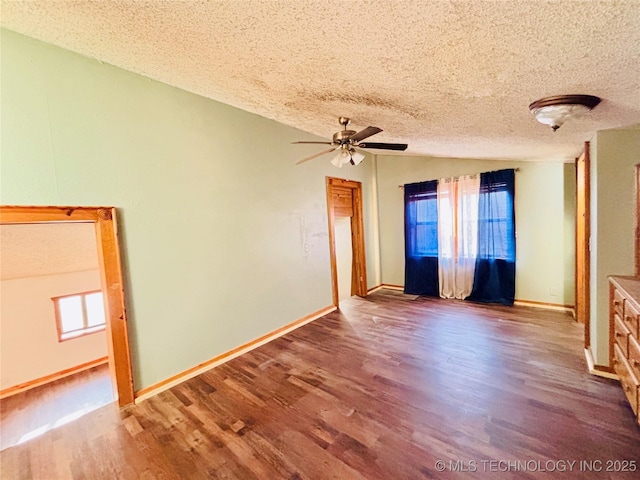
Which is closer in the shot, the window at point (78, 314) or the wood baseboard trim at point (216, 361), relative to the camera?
the wood baseboard trim at point (216, 361)

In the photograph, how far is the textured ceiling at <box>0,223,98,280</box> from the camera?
2725mm

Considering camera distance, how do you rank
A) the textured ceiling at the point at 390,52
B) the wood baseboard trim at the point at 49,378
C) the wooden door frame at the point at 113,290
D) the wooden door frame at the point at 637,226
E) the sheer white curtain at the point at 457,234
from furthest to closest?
the sheer white curtain at the point at 457,234 < the wood baseboard trim at the point at 49,378 < the wooden door frame at the point at 113,290 < the wooden door frame at the point at 637,226 < the textured ceiling at the point at 390,52

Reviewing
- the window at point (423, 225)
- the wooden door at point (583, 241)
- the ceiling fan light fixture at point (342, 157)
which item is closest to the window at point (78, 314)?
the ceiling fan light fixture at point (342, 157)

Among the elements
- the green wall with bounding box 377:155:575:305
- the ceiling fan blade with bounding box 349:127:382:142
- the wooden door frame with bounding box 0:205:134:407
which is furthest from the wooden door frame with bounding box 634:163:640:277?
the wooden door frame with bounding box 0:205:134:407

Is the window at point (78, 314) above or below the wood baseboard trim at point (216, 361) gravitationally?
above

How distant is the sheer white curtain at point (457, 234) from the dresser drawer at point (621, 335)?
232cm

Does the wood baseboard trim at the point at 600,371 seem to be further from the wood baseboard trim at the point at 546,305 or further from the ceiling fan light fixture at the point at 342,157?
the ceiling fan light fixture at the point at 342,157

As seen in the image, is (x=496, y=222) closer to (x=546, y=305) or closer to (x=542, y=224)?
(x=542, y=224)

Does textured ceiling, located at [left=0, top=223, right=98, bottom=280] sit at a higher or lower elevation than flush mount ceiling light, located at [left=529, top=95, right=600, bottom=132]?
lower

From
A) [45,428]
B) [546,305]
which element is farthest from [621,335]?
[45,428]

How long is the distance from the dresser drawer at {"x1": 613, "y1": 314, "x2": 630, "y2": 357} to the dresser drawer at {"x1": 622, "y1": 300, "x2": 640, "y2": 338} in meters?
0.07

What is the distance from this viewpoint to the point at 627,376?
1718 mm

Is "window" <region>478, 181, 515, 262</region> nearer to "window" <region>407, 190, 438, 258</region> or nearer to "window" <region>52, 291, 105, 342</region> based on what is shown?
"window" <region>407, 190, 438, 258</region>

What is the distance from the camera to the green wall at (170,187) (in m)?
1.83
